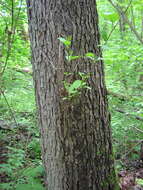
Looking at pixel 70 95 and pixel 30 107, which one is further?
pixel 30 107

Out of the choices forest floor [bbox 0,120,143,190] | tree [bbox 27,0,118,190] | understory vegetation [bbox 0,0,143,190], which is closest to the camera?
tree [bbox 27,0,118,190]

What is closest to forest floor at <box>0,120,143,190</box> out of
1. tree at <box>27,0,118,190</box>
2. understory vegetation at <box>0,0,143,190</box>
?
understory vegetation at <box>0,0,143,190</box>

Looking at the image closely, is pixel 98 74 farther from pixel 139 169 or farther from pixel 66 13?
pixel 139 169

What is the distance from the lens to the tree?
1.56 m

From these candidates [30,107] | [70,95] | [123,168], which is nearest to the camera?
[70,95]

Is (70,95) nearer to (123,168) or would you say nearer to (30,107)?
(123,168)

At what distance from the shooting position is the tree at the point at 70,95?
1.56 meters

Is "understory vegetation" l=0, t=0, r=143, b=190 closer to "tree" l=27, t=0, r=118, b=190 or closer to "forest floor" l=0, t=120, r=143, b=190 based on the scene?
"forest floor" l=0, t=120, r=143, b=190

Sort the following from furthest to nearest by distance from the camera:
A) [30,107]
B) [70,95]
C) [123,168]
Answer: [30,107]
[123,168]
[70,95]

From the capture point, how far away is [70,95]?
1.57 meters

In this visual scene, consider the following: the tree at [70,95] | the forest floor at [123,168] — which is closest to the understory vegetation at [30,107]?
the forest floor at [123,168]

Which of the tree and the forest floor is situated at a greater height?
the tree

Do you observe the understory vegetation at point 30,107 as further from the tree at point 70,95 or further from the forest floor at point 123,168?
the tree at point 70,95

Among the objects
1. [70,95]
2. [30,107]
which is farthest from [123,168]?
[30,107]
